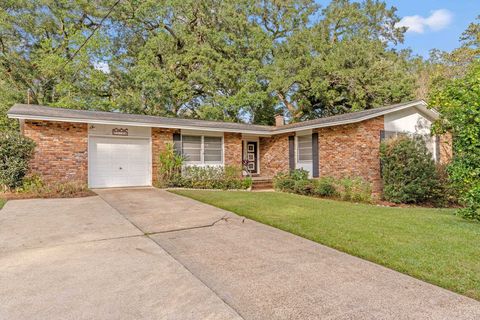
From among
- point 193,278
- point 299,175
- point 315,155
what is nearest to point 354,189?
point 299,175

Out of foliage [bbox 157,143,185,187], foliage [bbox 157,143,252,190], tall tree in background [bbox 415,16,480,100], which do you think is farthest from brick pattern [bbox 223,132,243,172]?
tall tree in background [bbox 415,16,480,100]

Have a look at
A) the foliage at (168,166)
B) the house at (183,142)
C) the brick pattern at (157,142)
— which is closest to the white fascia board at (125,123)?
the house at (183,142)

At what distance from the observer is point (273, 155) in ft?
51.3

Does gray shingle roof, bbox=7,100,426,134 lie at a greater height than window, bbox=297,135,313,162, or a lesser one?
greater

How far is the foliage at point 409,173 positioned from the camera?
10094 mm

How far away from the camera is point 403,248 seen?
171 inches

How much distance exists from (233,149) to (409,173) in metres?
7.65

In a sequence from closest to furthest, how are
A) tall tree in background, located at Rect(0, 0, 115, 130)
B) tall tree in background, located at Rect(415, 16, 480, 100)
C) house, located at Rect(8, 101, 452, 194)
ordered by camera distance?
house, located at Rect(8, 101, 452, 194) < tall tree in background, located at Rect(415, 16, 480, 100) < tall tree in background, located at Rect(0, 0, 115, 130)

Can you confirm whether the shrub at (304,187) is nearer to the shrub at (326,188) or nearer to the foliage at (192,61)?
the shrub at (326,188)

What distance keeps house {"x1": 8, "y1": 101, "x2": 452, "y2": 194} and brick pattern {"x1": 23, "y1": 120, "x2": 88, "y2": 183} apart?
28 mm

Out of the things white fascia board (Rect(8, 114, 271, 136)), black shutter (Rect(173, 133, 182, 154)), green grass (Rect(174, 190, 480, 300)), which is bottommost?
green grass (Rect(174, 190, 480, 300))

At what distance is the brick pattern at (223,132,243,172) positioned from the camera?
1434cm

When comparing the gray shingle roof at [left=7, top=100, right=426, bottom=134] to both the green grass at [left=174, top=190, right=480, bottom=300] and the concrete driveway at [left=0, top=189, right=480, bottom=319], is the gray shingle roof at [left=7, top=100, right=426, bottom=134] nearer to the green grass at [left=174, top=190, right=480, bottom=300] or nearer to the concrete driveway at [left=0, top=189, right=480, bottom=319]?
the green grass at [left=174, top=190, right=480, bottom=300]

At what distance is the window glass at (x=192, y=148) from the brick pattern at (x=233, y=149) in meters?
1.32
